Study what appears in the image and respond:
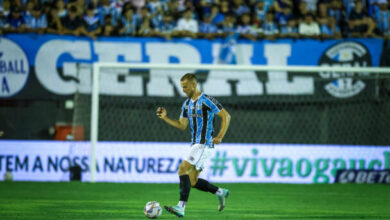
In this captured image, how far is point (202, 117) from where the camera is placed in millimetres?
8164

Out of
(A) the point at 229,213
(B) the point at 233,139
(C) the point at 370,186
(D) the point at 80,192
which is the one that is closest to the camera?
(A) the point at 229,213

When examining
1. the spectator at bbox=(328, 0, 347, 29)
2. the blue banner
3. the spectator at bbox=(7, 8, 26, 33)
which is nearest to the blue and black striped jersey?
the blue banner

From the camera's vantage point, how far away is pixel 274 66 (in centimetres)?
1473

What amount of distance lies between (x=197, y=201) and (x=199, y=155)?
8.42 ft

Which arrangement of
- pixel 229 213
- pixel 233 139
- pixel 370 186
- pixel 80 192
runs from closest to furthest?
pixel 229 213 → pixel 80 192 → pixel 370 186 → pixel 233 139

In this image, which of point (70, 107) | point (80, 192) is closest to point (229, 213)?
point (80, 192)

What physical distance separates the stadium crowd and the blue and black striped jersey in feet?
25.0

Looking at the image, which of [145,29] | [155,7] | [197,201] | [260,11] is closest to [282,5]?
[260,11]

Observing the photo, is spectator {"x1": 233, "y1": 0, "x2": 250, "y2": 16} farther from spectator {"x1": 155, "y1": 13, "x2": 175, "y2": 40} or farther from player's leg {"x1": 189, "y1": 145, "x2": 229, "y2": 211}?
player's leg {"x1": 189, "y1": 145, "x2": 229, "y2": 211}

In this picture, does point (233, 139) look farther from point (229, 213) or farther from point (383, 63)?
point (229, 213)

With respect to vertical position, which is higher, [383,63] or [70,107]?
[383,63]

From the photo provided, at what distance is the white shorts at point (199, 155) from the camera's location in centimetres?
791

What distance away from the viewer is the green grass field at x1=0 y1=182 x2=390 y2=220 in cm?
812

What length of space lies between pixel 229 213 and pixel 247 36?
8066mm
